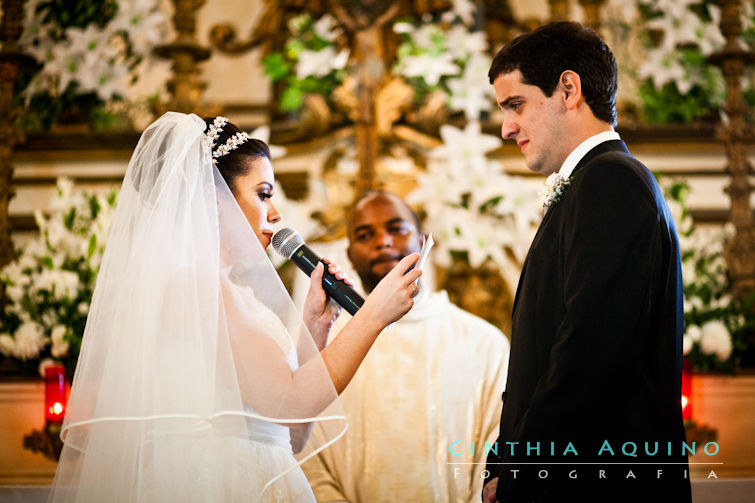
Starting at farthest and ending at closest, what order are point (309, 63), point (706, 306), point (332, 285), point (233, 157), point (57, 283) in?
point (309, 63)
point (706, 306)
point (57, 283)
point (233, 157)
point (332, 285)

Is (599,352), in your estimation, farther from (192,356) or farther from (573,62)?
(192,356)

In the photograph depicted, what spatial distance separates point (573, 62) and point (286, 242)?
44.3 inches

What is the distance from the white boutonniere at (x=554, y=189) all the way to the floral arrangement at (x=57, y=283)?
8.96ft

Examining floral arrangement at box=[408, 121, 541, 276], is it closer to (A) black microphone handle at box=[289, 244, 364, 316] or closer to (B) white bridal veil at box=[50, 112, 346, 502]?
(A) black microphone handle at box=[289, 244, 364, 316]

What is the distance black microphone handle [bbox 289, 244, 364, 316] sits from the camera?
2.83 meters

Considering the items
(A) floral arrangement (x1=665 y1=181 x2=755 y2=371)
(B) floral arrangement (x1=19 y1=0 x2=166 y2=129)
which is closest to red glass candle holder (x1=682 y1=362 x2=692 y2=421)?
(A) floral arrangement (x1=665 y1=181 x2=755 y2=371)

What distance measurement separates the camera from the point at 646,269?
2.26 metres

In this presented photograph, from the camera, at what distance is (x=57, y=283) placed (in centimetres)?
436

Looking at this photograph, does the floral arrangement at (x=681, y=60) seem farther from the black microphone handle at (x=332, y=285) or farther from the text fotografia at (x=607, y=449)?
the text fotografia at (x=607, y=449)

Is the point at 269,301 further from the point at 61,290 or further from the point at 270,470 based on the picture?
the point at 61,290

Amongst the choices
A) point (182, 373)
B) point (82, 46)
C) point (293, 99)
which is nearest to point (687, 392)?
point (182, 373)

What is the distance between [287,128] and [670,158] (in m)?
2.50

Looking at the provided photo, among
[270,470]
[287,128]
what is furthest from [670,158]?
[270,470]

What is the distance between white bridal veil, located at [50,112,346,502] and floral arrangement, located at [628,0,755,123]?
348 cm
